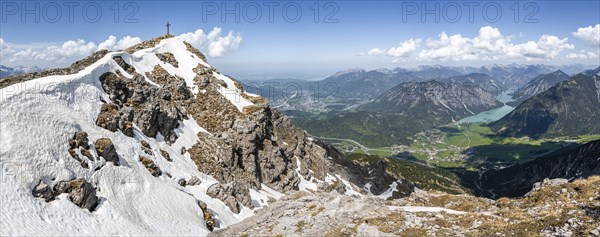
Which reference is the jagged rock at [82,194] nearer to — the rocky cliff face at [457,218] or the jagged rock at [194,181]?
the rocky cliff face at [457,218]

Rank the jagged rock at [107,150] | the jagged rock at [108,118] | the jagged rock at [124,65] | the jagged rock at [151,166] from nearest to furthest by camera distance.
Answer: the jagged rock at [107,150] → the jagged rock at [108,118] → the jagged rock at [151,166] → the jagged rock at [124,65]

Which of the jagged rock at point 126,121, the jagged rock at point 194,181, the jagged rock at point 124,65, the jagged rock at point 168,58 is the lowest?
the jagged rock at point 194,181

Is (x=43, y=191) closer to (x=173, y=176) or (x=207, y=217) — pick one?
(x=207, y=217)

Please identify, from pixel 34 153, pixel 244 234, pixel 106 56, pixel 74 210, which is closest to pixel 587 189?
pixel 244 234

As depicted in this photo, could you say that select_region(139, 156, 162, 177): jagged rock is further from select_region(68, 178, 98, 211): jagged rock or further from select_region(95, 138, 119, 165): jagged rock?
select_region(68, 178, 98, 211): jagged rock

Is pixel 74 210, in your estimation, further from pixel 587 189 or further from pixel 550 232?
pixel 587 189

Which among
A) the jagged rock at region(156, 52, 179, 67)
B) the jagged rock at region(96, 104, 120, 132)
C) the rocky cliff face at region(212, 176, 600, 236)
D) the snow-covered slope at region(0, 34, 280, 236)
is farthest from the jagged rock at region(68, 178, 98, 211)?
the jagged rock at region(156, 52, 179, 67)

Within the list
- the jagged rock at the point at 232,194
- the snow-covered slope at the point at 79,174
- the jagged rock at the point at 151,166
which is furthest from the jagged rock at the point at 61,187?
the jagged rock at the point at 232,194
